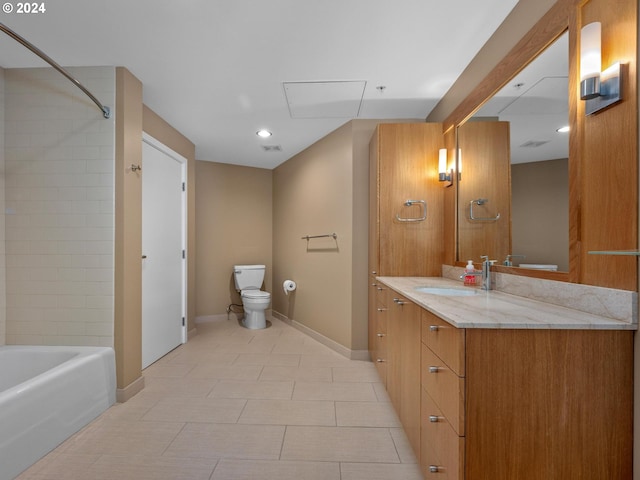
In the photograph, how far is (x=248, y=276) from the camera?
4.29 m

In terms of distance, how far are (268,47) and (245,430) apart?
7.41ft

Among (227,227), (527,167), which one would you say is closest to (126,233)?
(227,227)

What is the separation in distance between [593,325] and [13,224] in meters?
3.23

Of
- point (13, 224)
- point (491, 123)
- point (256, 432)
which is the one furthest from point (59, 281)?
point (491, 123)

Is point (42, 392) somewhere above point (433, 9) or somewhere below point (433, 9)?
below

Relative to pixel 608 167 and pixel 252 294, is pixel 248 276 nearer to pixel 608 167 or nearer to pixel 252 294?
pixel 252 294

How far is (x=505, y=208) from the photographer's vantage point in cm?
170

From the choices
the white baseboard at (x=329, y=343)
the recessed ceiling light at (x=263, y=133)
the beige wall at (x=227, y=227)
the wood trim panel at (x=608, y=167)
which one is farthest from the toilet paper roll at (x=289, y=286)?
the wood trim panel at (x=608, y=167)

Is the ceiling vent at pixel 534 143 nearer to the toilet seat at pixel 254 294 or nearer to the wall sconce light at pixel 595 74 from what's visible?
the wall sconce light at pixel 595 74

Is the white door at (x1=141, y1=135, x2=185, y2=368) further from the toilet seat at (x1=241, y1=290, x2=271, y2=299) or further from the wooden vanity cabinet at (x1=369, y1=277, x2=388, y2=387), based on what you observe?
the wooden vanity cabinet at (x1=369, y1=277, x2=388, y2=387)

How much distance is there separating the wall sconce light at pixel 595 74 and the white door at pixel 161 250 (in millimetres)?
2860

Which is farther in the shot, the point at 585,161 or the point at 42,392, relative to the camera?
the point at 42,392

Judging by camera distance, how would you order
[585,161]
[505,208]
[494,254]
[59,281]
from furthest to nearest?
[59,281]
[494,254]
[505,208]
[585,161]

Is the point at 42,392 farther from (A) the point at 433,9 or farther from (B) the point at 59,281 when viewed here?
(A) the point at 433,9
